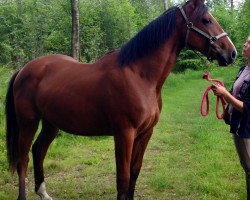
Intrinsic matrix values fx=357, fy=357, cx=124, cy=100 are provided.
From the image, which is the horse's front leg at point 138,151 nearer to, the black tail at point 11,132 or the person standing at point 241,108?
the person standing at point 241,108

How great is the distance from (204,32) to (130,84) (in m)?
0.85

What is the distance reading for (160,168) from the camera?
17.4 ft

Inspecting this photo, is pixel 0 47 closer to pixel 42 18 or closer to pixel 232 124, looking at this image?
pixel 42 18

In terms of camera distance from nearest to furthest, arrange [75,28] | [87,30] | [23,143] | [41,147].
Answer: [23,143], [41,147], [75,28], [87,30]

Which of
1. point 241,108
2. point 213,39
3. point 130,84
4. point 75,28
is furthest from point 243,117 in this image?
point 75,28

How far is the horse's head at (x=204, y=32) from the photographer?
3328mm

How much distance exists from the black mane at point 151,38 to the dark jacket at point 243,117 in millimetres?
868

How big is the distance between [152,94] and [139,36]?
0.58 metres

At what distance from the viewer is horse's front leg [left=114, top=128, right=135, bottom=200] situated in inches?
131

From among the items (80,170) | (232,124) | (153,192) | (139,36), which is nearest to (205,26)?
(139,36)

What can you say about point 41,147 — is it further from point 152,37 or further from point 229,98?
point 229,98

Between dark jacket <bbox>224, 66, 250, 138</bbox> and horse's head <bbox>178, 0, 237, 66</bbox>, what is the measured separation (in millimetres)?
410

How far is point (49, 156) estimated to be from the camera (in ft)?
19.5

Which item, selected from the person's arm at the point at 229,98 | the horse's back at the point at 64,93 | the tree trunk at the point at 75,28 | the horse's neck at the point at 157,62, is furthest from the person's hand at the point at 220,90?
the tree trunk at the point at 75,28
